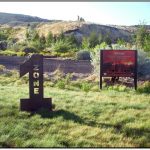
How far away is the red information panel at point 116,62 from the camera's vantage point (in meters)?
11.6

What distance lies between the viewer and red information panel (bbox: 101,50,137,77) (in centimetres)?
1165

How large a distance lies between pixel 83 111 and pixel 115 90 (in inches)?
136

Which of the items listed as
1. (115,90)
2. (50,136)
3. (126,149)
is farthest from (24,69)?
(115,90)

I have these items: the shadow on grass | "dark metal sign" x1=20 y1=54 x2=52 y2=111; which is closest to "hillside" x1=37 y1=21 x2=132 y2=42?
"dark metal sign" x1=20 y1=54 x2=52 y2=111

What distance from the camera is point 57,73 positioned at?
16250 mm

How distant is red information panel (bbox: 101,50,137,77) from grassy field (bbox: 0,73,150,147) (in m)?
2.73

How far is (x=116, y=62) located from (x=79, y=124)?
5136mm

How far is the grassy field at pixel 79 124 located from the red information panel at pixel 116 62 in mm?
2732

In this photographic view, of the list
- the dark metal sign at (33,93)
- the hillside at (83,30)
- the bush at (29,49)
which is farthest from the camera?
the hillside at (83,30)

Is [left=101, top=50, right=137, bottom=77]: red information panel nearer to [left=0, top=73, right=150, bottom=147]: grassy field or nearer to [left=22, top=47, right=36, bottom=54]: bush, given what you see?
[left=0, top=73, right=150, bottom=147]: grassy field

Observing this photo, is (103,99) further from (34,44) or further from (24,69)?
(34,44)

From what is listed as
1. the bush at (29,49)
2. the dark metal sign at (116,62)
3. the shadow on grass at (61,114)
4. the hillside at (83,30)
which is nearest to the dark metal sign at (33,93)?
the shadow on grass at (61,114)

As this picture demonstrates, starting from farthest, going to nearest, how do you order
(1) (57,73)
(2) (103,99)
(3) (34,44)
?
1. (3) (34,44)
2. (1) (57,73)
3. (2) (103,99)

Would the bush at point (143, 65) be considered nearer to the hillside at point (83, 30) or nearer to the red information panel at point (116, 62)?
the red information panel at point (116, 62)
